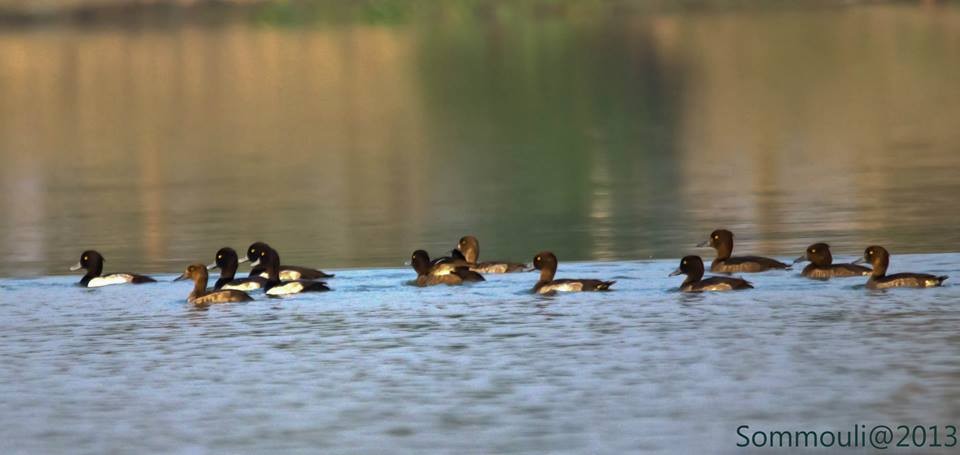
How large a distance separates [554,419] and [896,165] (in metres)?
23.9

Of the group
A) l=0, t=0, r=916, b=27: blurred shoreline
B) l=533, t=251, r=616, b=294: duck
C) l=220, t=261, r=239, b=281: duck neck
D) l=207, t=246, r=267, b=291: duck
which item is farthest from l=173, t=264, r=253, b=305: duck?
l=0, t=0, r=916, b=27: blurred shoreline

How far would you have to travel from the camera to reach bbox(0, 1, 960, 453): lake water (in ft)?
49.1

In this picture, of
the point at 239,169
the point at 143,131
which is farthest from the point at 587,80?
the point at 239,169

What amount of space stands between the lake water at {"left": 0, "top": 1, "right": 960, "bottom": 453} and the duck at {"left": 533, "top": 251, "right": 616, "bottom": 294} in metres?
0.44

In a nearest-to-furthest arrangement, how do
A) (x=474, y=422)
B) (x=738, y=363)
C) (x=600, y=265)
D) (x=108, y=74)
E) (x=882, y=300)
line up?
(x=474, y=422)
(x=738, y=363)
(x=882, y=300)
(x=600, y=265)
(x=108, y=74)

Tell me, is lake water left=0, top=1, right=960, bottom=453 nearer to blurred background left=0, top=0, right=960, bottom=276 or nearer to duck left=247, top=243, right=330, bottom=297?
blurred background left=0, top=0, right=960, bottom=276

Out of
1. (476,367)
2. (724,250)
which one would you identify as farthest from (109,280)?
(476,367)

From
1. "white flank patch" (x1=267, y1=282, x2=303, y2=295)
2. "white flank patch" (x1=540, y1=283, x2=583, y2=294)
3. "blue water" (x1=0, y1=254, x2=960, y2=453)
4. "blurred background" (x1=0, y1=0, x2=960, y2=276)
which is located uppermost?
"blurred background" (x1=0, y1=0, x2=960, y2=276)

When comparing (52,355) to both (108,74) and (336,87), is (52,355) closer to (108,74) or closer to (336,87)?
(336,87)

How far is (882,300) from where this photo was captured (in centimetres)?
1916

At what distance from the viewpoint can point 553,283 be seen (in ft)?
67.9

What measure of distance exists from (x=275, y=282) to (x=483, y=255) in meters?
5.20

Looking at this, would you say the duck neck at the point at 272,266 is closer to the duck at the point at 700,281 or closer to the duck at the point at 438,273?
the duck at the point at 438,273

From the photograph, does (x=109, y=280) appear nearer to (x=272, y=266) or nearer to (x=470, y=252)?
(x=272, y=266)
